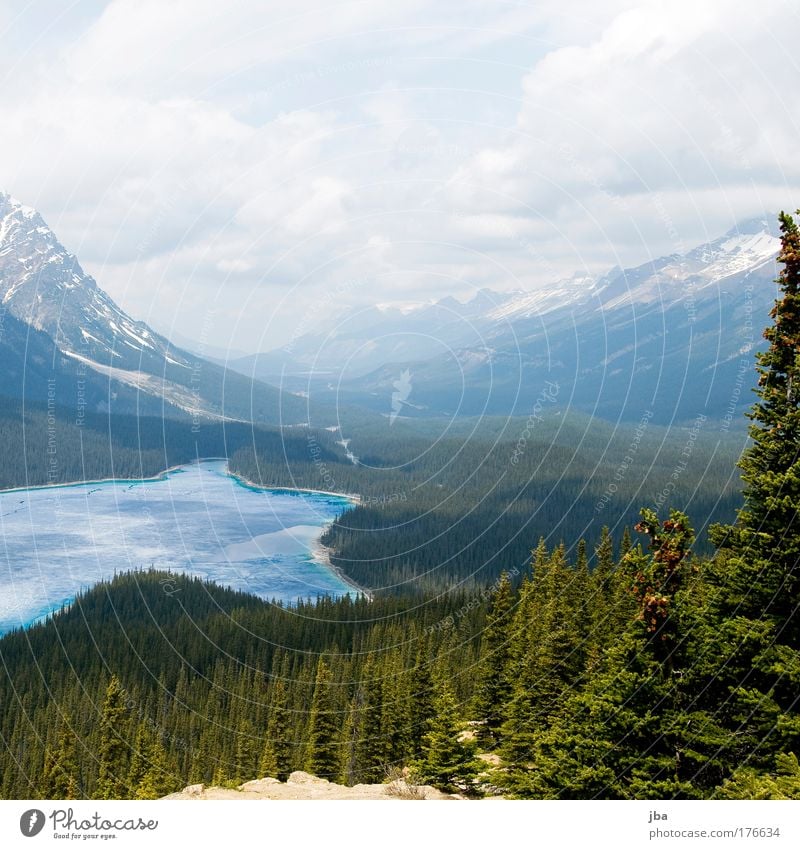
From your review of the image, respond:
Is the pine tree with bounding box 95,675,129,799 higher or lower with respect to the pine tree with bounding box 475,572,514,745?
lower

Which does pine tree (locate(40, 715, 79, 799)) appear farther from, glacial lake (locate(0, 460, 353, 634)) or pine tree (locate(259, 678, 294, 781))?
glacial lake (locate(0, 460, 353, 634))

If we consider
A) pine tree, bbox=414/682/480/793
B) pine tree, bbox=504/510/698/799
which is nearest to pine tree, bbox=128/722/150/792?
pine tree, bbox=414/682/480/793

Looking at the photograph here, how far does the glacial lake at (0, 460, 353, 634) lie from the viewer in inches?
5000

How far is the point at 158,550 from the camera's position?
504 ft

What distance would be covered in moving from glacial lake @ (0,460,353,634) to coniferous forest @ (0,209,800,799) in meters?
32.5

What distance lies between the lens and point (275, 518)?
627ft

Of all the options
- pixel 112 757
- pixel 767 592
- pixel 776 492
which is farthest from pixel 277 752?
pixel 776 492

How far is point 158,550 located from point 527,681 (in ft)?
433

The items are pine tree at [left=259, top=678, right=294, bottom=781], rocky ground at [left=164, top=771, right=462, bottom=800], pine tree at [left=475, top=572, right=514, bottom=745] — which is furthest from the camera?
pine tree at [left=259, top=678, right=294, bottom=781]

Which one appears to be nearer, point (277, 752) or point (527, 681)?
point (527, 681)

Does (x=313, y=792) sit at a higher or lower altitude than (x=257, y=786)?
higher

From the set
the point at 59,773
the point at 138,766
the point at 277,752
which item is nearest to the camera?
the point at 277,752

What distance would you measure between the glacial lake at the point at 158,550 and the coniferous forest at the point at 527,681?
32.5 m

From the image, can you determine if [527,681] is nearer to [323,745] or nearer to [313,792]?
[323,745]
